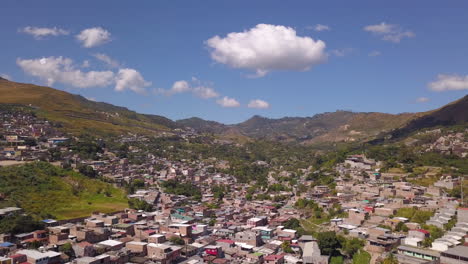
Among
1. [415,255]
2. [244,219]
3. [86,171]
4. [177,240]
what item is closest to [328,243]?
[415,255]

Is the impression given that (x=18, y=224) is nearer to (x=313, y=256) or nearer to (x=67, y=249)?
(x=67, y=249)

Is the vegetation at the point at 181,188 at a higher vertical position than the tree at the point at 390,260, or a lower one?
higher

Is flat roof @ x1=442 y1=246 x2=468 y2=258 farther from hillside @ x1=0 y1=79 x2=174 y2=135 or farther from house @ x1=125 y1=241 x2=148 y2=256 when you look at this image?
Answer: hillside @ x1=0 y1=79 x2=174 y2=135

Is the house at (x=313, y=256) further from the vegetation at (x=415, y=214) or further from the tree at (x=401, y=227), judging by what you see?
the vegetation at (x=415, y=214)

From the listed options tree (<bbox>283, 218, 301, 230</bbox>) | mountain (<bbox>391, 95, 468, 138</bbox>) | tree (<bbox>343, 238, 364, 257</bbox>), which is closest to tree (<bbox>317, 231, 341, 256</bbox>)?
tree (<bbox>343, 238, 364, 257</bbox>)

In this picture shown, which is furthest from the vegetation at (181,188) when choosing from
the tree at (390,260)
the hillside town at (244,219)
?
the tree at (390,260)

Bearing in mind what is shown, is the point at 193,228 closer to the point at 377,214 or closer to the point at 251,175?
the point at 377,214

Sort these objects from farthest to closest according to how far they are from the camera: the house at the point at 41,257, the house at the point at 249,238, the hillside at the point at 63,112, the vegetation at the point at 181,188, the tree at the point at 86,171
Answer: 1. the hillside at the point at 63,112
2. the vegetation at the point at 181,188
3. the tree at the point at 86,171
4. the house at the point at 249,238
5. the house at the point at 41,257

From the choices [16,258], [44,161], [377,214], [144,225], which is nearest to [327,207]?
[377,214]
